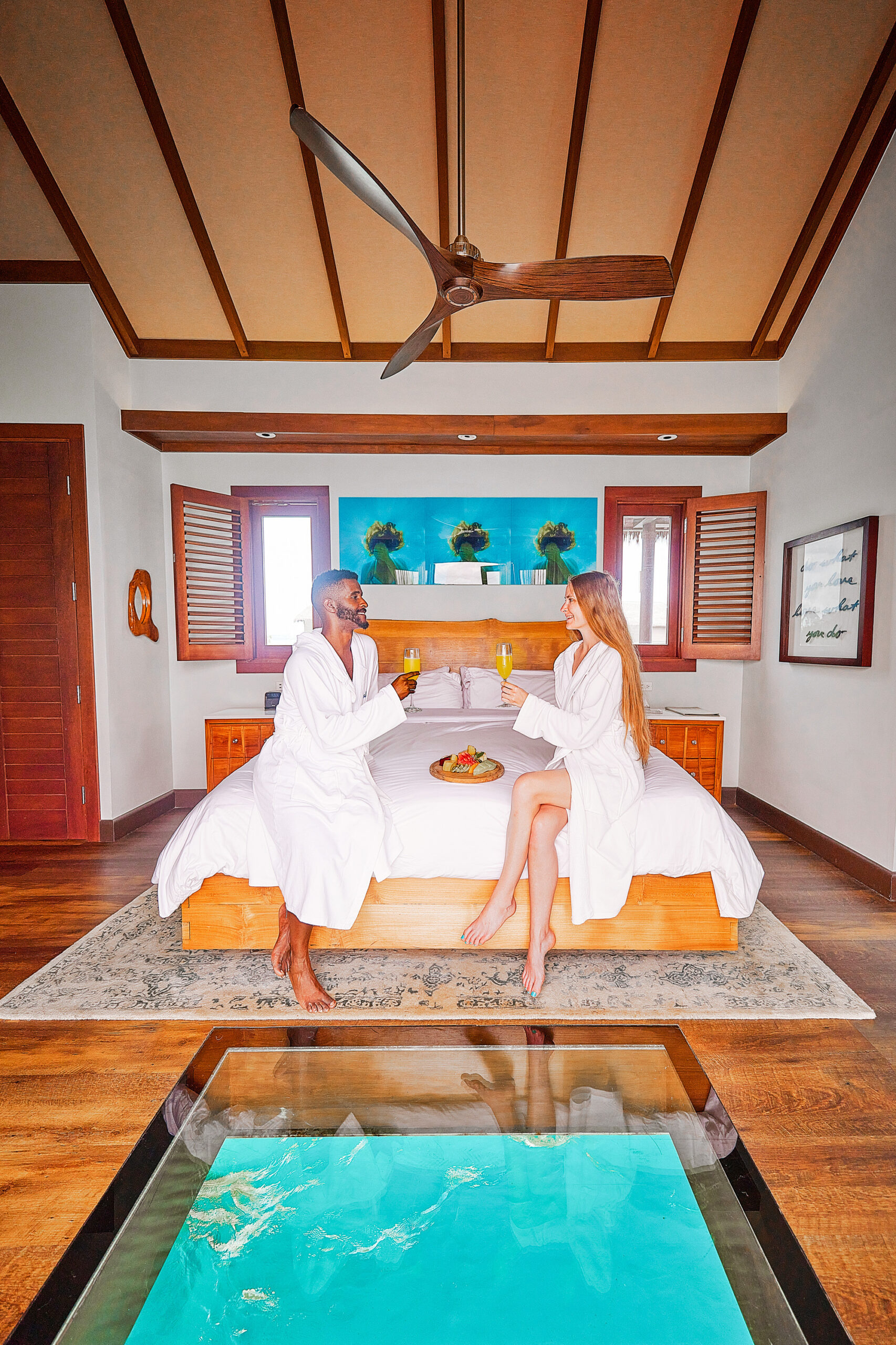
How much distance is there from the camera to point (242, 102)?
368 centimetres

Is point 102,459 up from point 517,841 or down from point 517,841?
up

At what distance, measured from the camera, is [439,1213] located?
1311 millimetres

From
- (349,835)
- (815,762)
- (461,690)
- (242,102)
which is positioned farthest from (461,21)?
Result: (815,762)

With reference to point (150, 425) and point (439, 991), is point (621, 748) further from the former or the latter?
point (150, 425)

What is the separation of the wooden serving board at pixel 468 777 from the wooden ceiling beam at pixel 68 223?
3.92 m

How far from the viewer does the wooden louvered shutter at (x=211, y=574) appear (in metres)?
4.99

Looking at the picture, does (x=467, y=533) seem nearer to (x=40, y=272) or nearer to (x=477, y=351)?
(x=477, y=351)

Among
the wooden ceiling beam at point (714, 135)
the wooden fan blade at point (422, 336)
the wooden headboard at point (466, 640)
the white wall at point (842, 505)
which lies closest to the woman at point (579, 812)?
the wooden fan blade at point (422, 336)

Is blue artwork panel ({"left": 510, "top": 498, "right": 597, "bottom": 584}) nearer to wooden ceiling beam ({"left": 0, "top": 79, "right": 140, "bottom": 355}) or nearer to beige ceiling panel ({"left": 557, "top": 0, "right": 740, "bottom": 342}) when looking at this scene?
beige ceiling panel ({"left": 557, "top": 0, "right": 740, "bottom": 342})

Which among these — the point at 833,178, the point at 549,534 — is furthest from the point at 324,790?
the point at 833,178

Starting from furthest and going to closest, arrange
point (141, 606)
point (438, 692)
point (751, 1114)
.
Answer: point (141, 606) < point (438, 692) < point (751, 1114)

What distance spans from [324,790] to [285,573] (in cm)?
319

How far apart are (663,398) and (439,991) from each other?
14.2ft

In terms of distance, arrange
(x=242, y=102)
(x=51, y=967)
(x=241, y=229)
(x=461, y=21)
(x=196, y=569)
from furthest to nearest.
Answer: (x=196, y=569) < (x=241, y=229) < (x=242, y=102) < (x=51, y=967) < (x=461, y=21)
